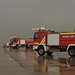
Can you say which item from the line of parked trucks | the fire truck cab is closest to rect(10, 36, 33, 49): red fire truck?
the fire truck cab

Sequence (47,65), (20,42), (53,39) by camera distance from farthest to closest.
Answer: (20,42) → (53,39) → (47,65)

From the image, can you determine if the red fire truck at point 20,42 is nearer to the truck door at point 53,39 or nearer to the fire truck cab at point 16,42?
the fire truck cab at point 16,42

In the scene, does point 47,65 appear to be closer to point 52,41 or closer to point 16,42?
point 52,41

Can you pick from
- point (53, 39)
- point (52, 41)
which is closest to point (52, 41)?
point (52, 41)

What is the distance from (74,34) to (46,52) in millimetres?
4677

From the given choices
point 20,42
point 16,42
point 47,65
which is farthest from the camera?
point 16,42

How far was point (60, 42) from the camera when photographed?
28875 mm

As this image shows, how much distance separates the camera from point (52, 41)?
29.8 metres

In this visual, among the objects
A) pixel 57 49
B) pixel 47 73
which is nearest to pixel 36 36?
pixel 57 49

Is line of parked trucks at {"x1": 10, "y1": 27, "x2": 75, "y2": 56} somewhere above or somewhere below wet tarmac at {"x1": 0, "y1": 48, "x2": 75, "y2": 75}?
above

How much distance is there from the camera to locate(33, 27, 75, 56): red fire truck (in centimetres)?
2803

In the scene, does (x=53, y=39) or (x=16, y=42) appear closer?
(x=53, y=39)

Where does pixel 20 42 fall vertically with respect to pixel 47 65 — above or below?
above

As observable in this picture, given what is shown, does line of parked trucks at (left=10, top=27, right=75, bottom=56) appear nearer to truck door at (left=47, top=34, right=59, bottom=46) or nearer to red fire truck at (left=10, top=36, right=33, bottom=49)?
truck door at (left=47, top=34, right=59, bottom=46)
